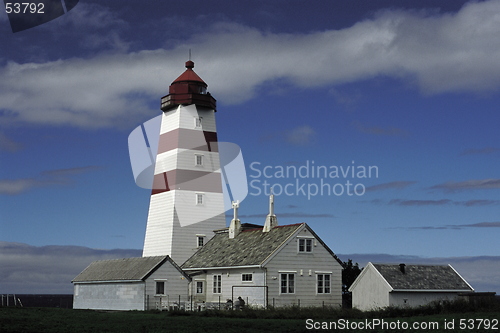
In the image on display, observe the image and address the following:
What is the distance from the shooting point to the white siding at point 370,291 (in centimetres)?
3816

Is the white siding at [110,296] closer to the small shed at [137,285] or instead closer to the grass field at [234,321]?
the small shed at [137,285]

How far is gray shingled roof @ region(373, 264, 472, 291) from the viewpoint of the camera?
38531 millimetres

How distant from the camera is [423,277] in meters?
39.8

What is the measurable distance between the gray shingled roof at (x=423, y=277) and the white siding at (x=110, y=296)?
48.0 ft

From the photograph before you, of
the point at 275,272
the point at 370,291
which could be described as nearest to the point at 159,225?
the point at 275,272

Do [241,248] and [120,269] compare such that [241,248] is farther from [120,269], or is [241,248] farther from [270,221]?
[120,269]

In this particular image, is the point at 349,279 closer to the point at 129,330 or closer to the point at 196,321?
the point at 196,321

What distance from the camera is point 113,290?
44.1 m

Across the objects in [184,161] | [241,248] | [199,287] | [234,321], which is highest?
[184,161]

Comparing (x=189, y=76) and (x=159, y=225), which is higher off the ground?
(x=189, y=76)

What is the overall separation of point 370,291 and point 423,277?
10.8 ft

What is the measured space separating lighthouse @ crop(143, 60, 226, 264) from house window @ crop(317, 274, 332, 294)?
35.3ft

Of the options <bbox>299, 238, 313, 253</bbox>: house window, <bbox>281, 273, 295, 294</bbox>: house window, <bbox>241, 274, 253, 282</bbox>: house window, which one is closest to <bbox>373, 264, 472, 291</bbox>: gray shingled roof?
<bbox>299, 238, 313, 253</bbox>: house window

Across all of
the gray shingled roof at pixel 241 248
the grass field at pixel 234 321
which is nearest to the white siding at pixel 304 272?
the gray shingled roof at pixel 241 248
